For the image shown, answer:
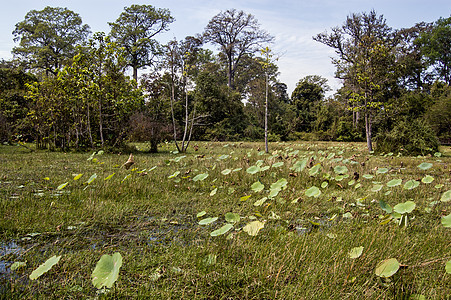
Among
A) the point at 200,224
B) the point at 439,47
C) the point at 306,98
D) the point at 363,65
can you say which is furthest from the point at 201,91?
the point at 439,47

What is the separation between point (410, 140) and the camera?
340 inches

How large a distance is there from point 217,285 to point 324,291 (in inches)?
21.8

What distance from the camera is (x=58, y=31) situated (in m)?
27.4

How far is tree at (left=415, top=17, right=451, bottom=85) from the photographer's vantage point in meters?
29.9

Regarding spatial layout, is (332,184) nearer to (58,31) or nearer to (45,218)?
(45,218)

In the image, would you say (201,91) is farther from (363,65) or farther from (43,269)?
(43,269)

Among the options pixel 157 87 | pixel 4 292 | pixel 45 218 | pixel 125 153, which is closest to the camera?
Result: pixel 4 292

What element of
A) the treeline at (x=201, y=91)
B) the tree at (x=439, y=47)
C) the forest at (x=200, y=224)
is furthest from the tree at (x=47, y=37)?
the tree at (x=439, y=47)

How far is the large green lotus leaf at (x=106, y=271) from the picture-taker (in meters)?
1.09

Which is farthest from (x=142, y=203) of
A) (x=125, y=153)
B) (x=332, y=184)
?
(x=125, y=153)

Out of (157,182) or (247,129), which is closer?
(157,182)

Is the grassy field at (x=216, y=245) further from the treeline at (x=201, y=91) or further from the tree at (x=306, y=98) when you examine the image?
the tree at (x=306, y=98)

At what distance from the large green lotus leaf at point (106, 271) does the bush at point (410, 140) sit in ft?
31.5

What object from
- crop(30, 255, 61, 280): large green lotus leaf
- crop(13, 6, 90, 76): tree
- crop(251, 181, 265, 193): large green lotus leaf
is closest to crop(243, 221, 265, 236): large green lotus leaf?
crop(251, 181, 265, 193): large green lotus leaf
